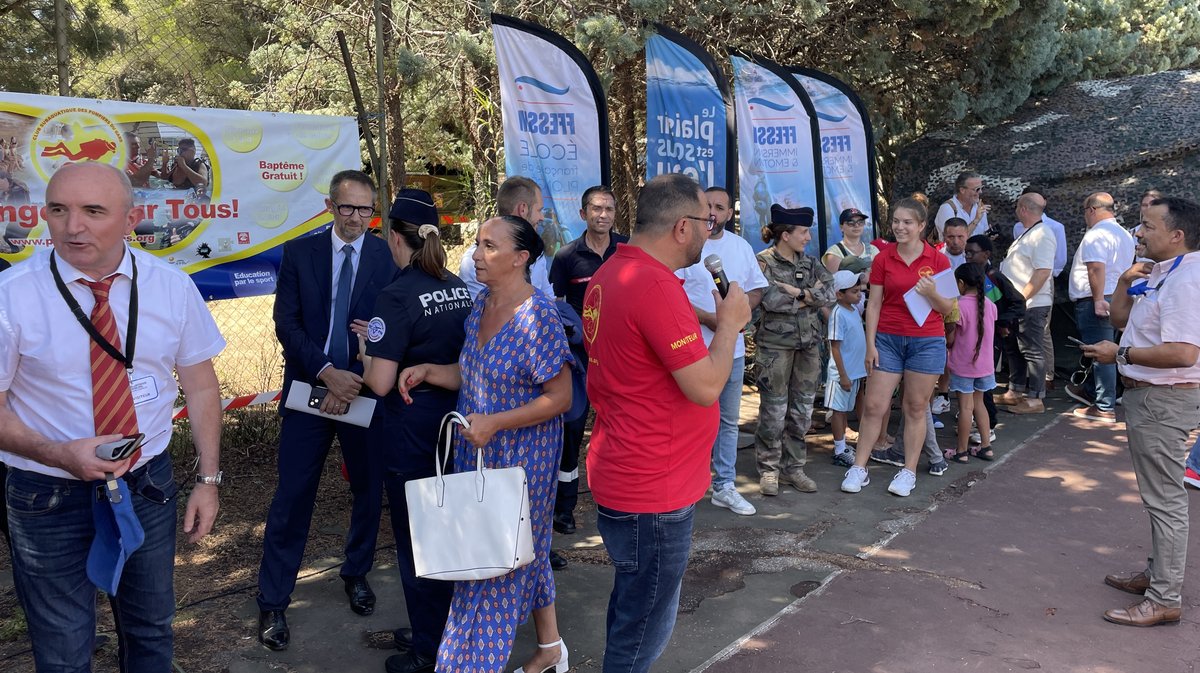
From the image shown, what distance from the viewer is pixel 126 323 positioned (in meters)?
2.73

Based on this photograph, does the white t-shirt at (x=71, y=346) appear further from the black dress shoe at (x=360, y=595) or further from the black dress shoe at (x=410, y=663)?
the black dress shoe at (x=360, y=595)

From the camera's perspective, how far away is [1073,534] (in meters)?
5.47

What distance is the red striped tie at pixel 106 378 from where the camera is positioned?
2658 millimetres

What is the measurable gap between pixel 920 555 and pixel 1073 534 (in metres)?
1.05

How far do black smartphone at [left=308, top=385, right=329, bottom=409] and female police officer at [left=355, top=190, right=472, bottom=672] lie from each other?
Answer: 1.47 feet

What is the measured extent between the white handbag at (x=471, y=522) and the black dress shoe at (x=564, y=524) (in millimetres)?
2215

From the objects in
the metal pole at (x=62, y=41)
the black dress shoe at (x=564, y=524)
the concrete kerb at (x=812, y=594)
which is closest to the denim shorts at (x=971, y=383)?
the concrete kerb at (x=812, y=594)

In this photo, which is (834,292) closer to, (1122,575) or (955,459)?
(955,459)

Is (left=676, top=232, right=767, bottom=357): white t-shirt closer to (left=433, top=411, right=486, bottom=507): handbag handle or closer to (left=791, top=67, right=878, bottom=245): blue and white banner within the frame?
(left=433, top=411, right=486, bottom=507): handbag handle

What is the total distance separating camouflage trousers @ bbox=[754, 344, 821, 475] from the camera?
6.11 meters

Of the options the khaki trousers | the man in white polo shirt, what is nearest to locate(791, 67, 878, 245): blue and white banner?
the man in white polo shirt

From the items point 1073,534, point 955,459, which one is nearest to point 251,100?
point 955,459

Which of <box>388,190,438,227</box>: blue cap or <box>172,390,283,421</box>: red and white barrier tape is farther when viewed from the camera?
<box>172,390,283,421</box>: red and white barrier tape

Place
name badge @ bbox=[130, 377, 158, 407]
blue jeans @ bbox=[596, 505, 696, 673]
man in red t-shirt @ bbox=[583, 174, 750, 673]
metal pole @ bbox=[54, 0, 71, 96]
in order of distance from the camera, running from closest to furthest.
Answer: name badge @ bbox=[130, 377, 158, 407], man in red t-shirt @ bbox=[583, 174, 750, 673], blue jeans @ bbox=[596, 505, 696, 673], metal pole @ bbox=[54, 0, 71, 96]
